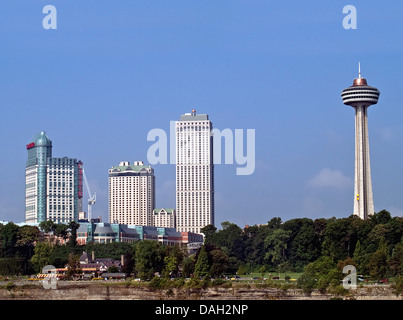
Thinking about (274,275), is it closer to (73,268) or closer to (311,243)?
(311,243)

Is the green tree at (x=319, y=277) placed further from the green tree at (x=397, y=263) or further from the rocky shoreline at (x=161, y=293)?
the green tree at (x=397, y=263)

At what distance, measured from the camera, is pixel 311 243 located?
541 ft

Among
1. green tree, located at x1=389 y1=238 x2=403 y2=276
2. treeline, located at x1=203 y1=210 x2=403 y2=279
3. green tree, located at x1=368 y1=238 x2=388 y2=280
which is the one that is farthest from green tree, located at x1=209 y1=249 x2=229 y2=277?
green tree, located at x1=389 y1=238 x2=403 y2=276

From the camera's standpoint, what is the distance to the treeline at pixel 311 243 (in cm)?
15012

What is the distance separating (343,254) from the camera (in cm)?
15475

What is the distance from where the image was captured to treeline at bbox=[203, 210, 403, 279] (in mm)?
150125

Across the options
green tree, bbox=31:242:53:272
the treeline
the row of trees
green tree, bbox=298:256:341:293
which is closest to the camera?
green tree, bbox=298:256:341:293

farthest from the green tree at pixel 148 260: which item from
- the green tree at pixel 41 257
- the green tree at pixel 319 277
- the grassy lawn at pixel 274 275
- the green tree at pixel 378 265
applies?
the green tree at pixel 378 265

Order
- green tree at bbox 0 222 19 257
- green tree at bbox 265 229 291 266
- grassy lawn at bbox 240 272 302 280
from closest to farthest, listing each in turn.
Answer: grassy lawn at bbox 240 272 302 280, green tree at bbox 265 229 291 266, green tree at bbox 0 222 19 257

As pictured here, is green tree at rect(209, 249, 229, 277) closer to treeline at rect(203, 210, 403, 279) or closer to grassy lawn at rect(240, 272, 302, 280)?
grassy lawn at rect(240, 272, 302, 280)

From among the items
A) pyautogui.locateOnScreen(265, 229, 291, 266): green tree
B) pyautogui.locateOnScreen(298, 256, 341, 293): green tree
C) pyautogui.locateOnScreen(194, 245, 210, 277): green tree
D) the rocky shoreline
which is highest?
pyautogui.locateOnScreen(265, 229, 291, 266): green tree
